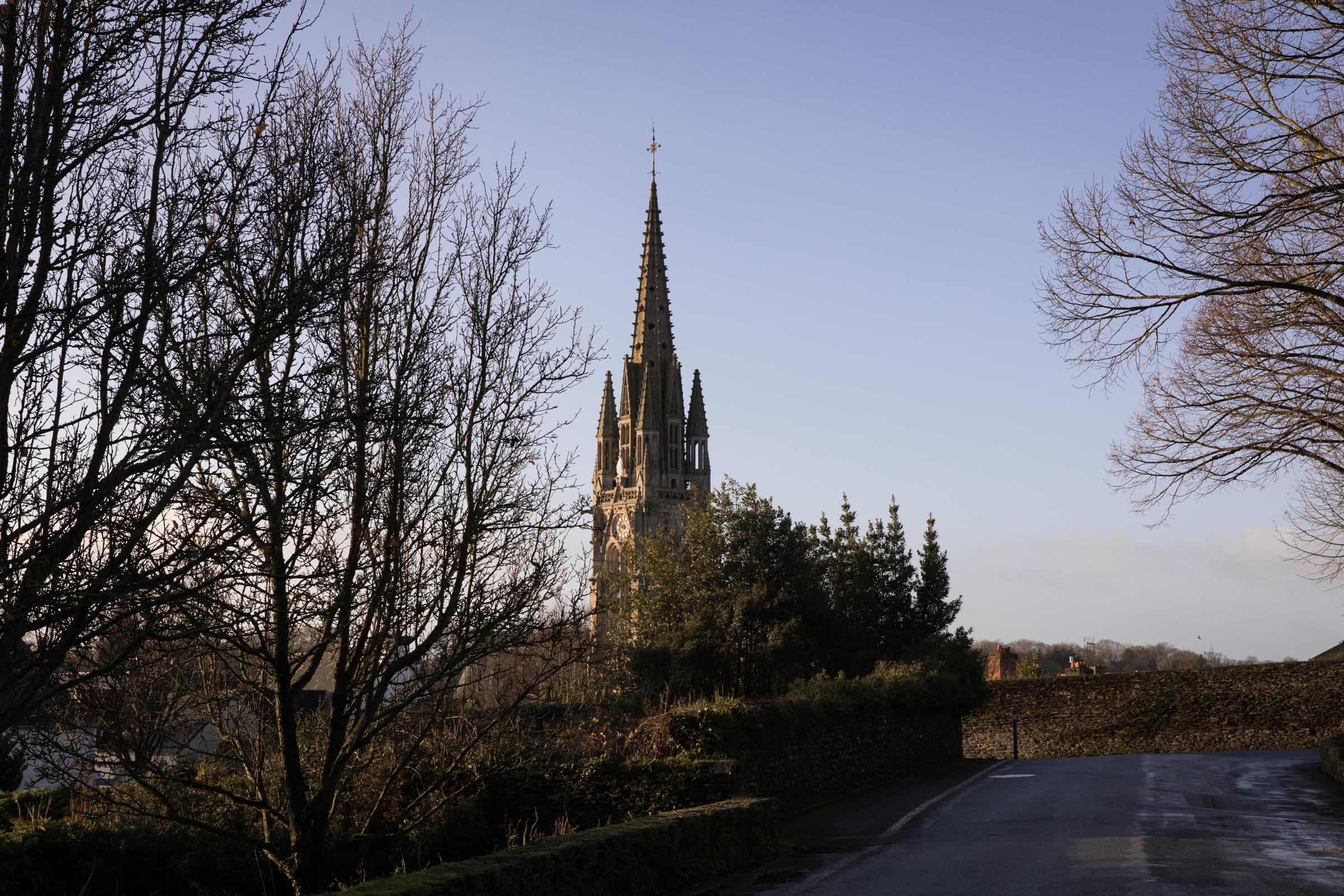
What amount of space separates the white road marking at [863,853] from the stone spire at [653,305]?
7739 cm

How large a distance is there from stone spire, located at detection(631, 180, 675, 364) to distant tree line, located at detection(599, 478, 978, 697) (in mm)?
55076

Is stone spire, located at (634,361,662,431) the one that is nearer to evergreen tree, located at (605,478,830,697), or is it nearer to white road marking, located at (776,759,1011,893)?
evergreen tree, located at (605,478,830,697)

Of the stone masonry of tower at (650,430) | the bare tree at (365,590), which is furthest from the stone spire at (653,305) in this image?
the bare tree at (365,590)

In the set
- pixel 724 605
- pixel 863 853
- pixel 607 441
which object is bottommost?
pixel 863 853

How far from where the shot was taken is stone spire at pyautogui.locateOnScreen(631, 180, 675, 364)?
96188 mm

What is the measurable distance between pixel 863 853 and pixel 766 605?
1848cm

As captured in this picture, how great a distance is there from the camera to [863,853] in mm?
12586

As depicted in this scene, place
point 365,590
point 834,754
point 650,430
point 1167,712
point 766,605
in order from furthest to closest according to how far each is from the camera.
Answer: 1. point 650,430
2. point 1167,712
3. point 766,605
4. point 834,754
5. point 365,590

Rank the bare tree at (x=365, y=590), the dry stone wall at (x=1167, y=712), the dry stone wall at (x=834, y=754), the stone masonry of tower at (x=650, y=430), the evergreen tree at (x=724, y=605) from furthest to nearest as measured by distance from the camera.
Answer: the stone masonry of tower at (x=650, y=430) < the dry stone wall at (x=1167, y=712) < the evergreen tree at (x=724, y=605) < the dry stone wall at (x=834, y=754) < the bare tree at (x=365, y=590)

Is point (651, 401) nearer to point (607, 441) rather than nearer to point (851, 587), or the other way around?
point (607, 441)

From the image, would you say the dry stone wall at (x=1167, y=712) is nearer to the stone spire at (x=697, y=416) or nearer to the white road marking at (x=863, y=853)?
the white road marking at (x=863, y=853)

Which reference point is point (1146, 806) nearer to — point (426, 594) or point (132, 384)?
point (426, 594)

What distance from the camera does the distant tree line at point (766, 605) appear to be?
97.9 ft

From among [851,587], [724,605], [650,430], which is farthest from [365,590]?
[650,430]
